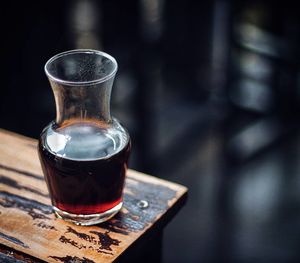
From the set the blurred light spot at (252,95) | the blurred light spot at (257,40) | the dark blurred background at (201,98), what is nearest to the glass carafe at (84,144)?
the dark blurred background at (201,98)

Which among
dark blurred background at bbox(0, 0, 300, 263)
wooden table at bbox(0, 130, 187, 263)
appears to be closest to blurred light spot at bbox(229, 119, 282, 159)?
dark blurred background at bbox(0, 0, 300, 263)

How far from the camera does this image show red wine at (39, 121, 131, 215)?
3.16ft

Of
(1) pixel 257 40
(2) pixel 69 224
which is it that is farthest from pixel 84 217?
(1) pixel 257 40

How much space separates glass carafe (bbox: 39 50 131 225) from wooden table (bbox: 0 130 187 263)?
32 mm

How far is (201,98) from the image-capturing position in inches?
136

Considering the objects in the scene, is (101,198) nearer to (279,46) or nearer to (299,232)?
(299,232)

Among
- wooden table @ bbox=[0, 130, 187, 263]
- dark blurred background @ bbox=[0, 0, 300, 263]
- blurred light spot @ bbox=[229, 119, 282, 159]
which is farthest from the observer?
blurred light spot @ bbox=[229, 119, 282, 159]

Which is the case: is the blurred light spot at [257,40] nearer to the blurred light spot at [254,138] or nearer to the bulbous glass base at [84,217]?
the blurred light spot at [254,138]

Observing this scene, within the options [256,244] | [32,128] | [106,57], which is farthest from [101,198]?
[32,128]

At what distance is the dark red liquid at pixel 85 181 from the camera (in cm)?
96

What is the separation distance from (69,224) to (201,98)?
2.50 meters

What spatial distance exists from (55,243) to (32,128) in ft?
7.16

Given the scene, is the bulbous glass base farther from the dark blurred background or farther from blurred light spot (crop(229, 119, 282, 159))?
blurred light spot (crop(229, 119, 282, 159))

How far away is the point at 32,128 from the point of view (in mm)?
3084
